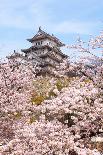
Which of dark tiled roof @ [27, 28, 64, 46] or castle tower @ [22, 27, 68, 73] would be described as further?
dark tiled roof @ [27, 28, 64, 46]

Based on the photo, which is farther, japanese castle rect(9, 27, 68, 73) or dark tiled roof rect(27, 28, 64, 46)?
dark tiled roof rect(27, 28, 64, 46)

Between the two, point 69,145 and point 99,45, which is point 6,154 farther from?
point 99,45

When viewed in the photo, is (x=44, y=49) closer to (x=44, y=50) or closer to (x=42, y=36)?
(x=44, y=50)

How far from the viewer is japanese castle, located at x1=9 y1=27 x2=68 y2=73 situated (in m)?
65.6

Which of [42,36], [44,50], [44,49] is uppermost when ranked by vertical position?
[42,36]

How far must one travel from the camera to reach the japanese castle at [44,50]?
65562 mm

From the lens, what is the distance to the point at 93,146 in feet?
40.9

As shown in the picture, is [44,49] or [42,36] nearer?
[44,49]

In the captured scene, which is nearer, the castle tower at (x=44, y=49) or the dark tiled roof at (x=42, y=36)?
the castle tower at (x=44, y=49)

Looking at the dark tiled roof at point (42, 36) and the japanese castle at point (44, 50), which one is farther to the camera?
the dark tiled roof at point (42, 36)

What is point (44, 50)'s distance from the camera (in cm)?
7106

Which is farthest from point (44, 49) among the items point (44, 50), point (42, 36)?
point (42, 36)

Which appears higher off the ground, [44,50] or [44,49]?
[44,49]

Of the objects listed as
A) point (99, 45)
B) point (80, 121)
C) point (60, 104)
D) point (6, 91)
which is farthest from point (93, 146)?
point (6, 91)
